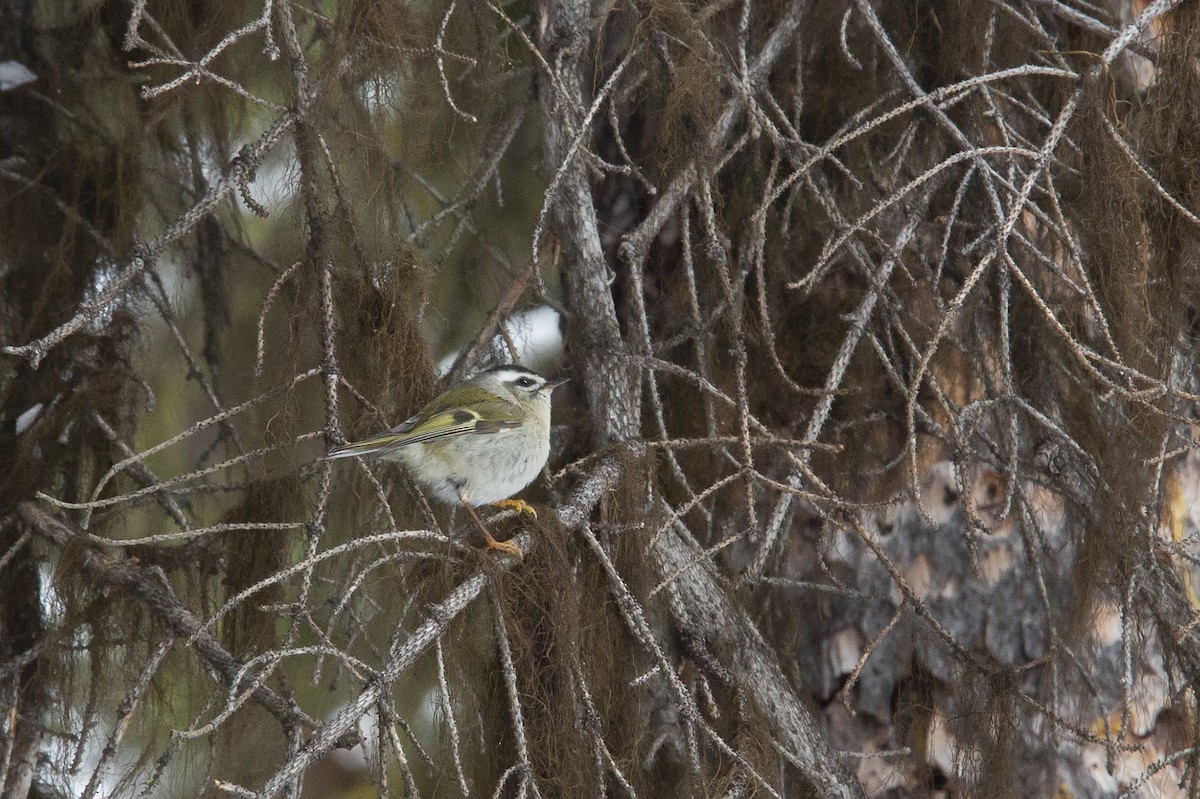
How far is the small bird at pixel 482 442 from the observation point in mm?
3318

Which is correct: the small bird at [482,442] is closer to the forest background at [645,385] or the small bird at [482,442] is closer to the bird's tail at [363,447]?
the forest background at [645,385]

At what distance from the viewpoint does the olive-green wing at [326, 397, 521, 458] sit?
2.84 metres

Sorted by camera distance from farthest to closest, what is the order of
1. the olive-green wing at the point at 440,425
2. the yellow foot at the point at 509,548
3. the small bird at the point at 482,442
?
1. the small bird at the point at 482,442
2. the olive-green wing at the point at 440,425
3. the yellow foot at the point at 509,548

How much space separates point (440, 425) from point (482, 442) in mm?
212

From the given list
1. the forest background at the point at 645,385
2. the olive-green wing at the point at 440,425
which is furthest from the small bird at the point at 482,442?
the forest background at the point at 645,385

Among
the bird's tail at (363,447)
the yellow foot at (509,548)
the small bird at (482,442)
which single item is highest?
the bird's tail at (363,447)

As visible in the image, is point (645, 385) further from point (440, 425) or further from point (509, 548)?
point (509, 548)

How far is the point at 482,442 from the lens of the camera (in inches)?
135

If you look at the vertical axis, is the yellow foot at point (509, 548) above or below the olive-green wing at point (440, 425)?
below

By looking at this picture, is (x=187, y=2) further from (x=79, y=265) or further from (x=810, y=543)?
(x=810, y=543)

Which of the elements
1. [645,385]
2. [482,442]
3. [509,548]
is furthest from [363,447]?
[645,385]

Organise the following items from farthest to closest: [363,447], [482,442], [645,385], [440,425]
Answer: [645,385] < [482,442] < [440,425] < [363,447]

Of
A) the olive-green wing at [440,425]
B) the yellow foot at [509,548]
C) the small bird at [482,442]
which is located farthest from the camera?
the small bird at [482,442]

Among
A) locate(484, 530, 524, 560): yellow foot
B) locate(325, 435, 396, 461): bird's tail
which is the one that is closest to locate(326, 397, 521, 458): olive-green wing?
locate(325, 435, 396, 461): bird's tail
